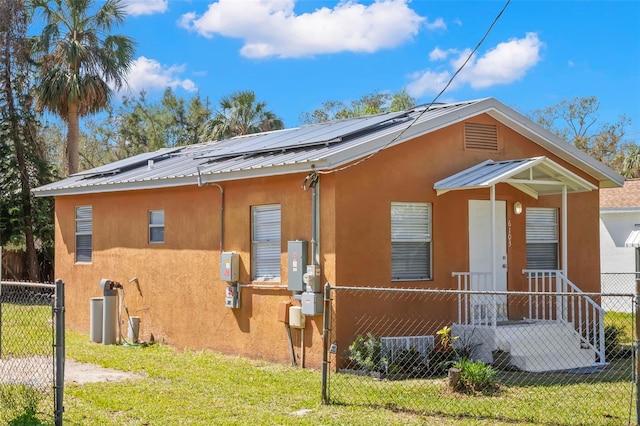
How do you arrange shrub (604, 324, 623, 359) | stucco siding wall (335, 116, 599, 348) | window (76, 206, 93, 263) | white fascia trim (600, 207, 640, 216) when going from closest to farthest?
stucco siding wall (335, 116, 599, 348)
shrub (604, 324, 623, 359)
window (76, 206, 93, 263)
white fascia trim (600, 207, 640, 216)

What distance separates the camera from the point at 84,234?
17.9m

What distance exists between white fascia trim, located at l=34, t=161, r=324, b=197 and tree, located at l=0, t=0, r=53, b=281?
7949mm

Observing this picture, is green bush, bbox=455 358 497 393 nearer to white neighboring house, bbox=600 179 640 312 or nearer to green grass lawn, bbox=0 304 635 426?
green grass lawn, bbox=0 304 635 426

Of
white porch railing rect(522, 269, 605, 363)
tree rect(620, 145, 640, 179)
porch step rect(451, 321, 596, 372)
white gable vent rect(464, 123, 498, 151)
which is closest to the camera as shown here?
porch step rect(451, 321, 596, 372)

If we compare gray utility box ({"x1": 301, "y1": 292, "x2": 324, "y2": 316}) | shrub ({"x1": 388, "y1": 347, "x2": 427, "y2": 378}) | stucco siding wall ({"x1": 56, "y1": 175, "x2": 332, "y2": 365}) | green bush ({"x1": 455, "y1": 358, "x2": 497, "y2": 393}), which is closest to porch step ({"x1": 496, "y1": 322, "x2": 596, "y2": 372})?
shrub ({"x1": 388, "y1": 347, "x2": 427, "y2": 378})

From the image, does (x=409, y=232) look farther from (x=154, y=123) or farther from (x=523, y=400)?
(x=154, y=123)

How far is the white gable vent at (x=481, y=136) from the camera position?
13758 mm

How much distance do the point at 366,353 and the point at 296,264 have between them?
1701 millimetres

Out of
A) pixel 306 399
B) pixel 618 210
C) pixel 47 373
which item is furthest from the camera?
pixel 618 210

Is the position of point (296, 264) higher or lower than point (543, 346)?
higher

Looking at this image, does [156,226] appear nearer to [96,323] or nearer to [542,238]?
[96,323]

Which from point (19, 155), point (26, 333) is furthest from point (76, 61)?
point (26, 333)

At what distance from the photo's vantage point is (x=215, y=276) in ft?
46.6

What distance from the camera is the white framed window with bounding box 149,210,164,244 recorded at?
15.6 metres
